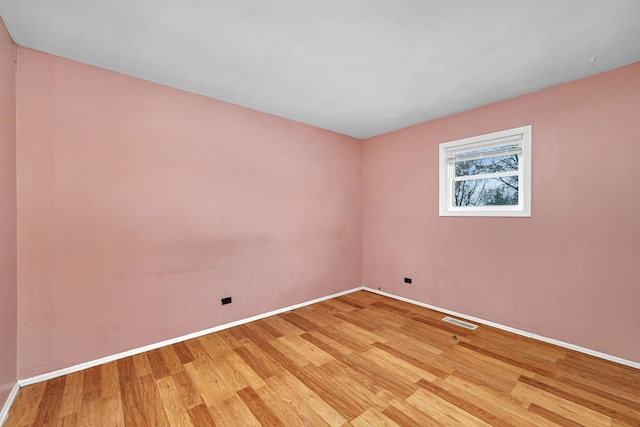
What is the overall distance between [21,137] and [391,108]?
344 cm

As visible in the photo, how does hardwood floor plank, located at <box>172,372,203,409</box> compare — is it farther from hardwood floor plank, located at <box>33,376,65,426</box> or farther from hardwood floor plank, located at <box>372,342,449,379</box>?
hardwood floor plank, located at <box>372,342,449,379</box>

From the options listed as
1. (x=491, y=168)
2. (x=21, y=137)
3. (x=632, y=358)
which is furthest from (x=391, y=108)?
(x=21, y=137)

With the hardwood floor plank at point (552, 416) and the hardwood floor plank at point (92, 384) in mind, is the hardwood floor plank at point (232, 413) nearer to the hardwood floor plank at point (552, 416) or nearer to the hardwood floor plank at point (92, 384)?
the hardwood floor plank at point (92, 384)

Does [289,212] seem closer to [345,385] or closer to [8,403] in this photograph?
[345,385]

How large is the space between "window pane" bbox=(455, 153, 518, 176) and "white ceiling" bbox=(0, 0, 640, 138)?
70cm

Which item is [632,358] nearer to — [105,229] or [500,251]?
[500,251]

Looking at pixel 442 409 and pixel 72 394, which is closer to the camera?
pixel 442 409

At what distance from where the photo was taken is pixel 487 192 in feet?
10.5

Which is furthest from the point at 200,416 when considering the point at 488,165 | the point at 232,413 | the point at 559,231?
the point at 488,165

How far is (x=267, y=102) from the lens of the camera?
300cm

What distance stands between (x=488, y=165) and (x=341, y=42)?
2389mm

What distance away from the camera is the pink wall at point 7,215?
1.68m

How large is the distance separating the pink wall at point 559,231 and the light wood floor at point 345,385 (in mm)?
383

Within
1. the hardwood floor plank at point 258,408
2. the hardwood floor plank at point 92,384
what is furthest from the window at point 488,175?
the hardwood floor plank at point 92,384
